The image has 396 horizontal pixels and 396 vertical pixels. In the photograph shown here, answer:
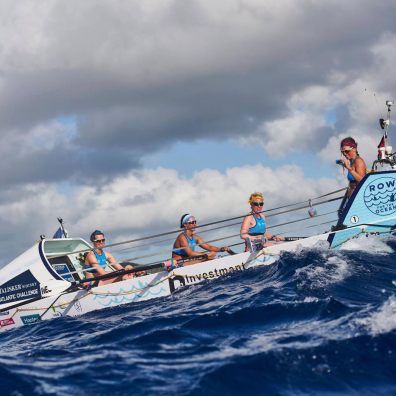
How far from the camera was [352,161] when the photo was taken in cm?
1202

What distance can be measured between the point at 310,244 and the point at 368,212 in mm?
1337

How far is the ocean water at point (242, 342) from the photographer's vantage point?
5.52 meters

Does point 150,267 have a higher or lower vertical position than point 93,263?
lower

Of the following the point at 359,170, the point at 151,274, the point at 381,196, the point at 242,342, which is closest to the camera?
the point at 242,342

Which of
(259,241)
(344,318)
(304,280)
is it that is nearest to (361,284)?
(304,280)

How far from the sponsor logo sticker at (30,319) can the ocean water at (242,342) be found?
1.33m

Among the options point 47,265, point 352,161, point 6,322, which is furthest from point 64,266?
point 352,161

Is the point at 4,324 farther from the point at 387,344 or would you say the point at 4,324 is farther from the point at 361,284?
the point at 387,344

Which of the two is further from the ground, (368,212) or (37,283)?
(37,283)

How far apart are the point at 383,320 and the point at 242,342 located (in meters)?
1.63

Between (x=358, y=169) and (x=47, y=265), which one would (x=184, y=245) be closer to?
(x=47, y=265)

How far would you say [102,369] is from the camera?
6.26m

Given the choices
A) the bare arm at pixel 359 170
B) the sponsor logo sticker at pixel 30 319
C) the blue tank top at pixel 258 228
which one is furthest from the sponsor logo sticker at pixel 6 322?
the bare arm at pixel 359 170

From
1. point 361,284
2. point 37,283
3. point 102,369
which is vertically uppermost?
point 37,283
